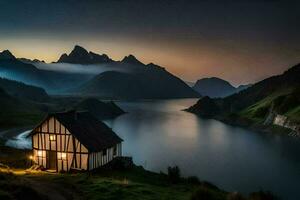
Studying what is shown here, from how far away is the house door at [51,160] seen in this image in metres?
61.7

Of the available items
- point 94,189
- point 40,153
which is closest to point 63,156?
point 40,153

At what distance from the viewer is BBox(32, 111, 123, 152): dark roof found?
199ft

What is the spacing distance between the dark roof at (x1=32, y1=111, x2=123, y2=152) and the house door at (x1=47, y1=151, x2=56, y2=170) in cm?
544

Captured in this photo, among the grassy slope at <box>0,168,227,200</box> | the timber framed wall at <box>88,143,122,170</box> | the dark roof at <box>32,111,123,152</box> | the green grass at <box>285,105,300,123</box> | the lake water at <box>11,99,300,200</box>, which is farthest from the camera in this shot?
the green grass at <box>285,105,300,123</box>

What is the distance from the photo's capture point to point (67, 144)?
199ft

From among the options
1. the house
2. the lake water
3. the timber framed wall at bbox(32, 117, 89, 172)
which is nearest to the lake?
the lake water

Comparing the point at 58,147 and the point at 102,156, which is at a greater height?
the point at 58,147

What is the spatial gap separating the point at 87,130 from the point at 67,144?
4.83 m

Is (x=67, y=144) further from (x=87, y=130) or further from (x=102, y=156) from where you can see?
(x=102, y=156)

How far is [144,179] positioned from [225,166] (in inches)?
1722

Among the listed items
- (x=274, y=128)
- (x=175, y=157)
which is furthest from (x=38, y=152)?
(x=274, y=128)

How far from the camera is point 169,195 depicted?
153 feet

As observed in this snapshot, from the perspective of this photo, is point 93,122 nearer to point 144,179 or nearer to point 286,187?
point 144,179

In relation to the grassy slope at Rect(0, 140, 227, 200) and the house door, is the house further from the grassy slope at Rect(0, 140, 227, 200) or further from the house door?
the grassy slope at Rect(0, 140, 227, 200)
